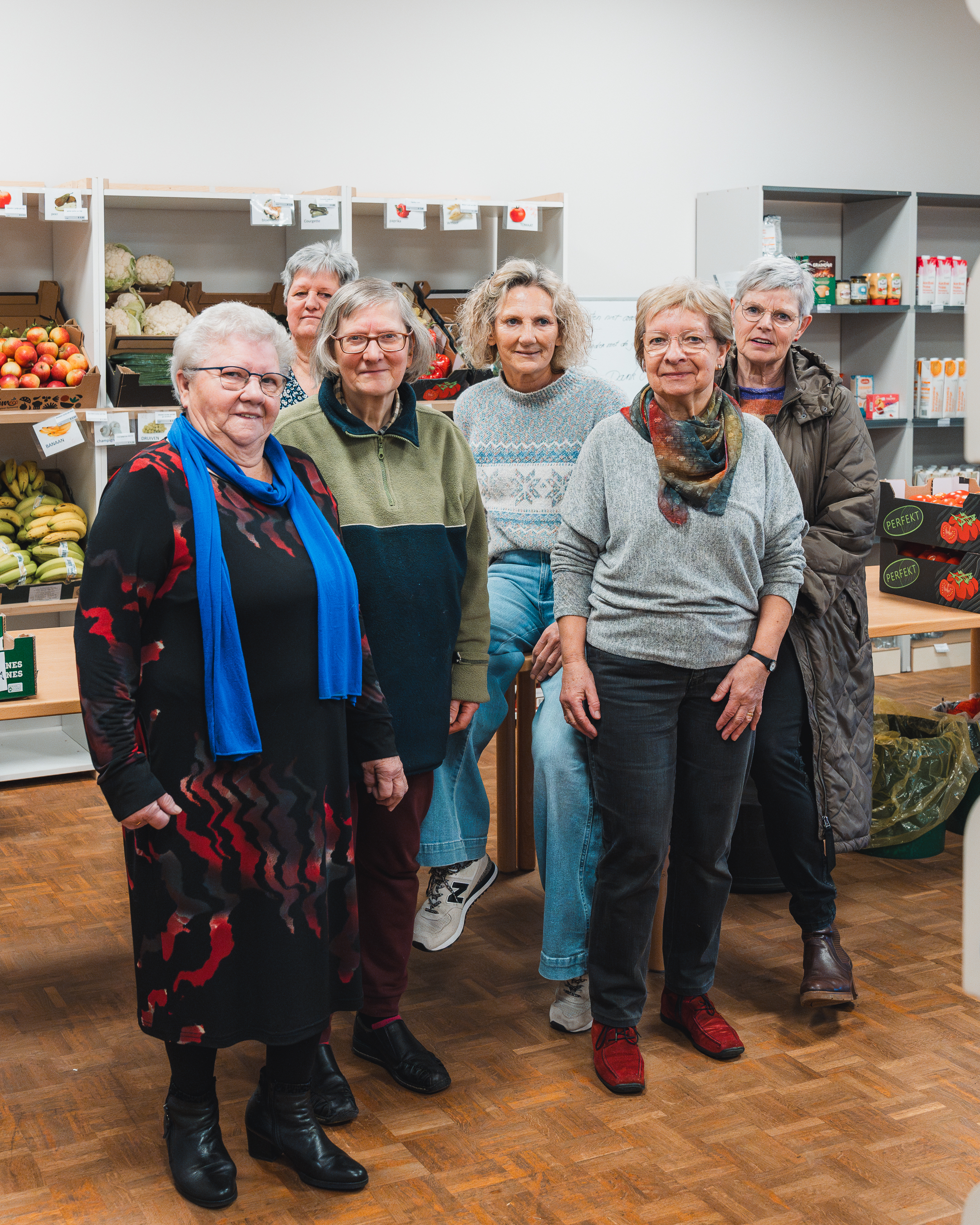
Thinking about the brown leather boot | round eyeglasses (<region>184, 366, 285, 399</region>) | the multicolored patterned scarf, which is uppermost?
round eyeglasses (<region>184, 366, 285, 399</region>)

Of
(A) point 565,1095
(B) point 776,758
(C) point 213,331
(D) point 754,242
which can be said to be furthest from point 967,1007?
(D) point 754,242

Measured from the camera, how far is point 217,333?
6.36 feet

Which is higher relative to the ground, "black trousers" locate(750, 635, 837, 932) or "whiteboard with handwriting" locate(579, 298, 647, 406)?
"whiteboard with handwriting" locate(579, 298, 647, 406)

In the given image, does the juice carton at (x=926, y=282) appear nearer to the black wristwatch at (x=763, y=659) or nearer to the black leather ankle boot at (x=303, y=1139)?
the black wristwatch at (x=763, y=659)

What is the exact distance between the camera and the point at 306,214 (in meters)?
4.55

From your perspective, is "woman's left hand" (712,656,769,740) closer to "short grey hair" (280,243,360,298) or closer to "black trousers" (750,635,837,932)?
"black trousers" (750,635,837,932)

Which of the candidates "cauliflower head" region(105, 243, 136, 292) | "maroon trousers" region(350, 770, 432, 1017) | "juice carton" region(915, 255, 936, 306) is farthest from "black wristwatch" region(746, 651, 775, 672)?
"juice carton" region(915, 255, 936, 306)

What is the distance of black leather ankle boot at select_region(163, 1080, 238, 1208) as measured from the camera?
2.05 meters

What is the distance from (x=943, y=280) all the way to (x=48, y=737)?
14.7 feet

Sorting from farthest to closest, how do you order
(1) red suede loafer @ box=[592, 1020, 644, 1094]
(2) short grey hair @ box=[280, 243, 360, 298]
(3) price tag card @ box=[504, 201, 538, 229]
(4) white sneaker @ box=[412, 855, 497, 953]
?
(3) price tag card @ box=[504, 201, 538, 229] → (2) short grey hair @ box=[280, 243, 360, 298] → (4) white sneaker @ box=[412, 855, 497, 953] → (1) red suede loafer @ box=[592, 1020, 644, 1094]

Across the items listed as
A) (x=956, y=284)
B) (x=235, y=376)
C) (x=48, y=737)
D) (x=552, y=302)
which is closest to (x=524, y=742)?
(x=552, y=302)

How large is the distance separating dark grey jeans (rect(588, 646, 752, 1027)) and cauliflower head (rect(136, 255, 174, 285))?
2953mm

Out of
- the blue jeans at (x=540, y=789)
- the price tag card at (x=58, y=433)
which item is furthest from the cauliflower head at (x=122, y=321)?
the blue jeans at (x=540, y=789)

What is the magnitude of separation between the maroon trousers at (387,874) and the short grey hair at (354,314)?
765mm
